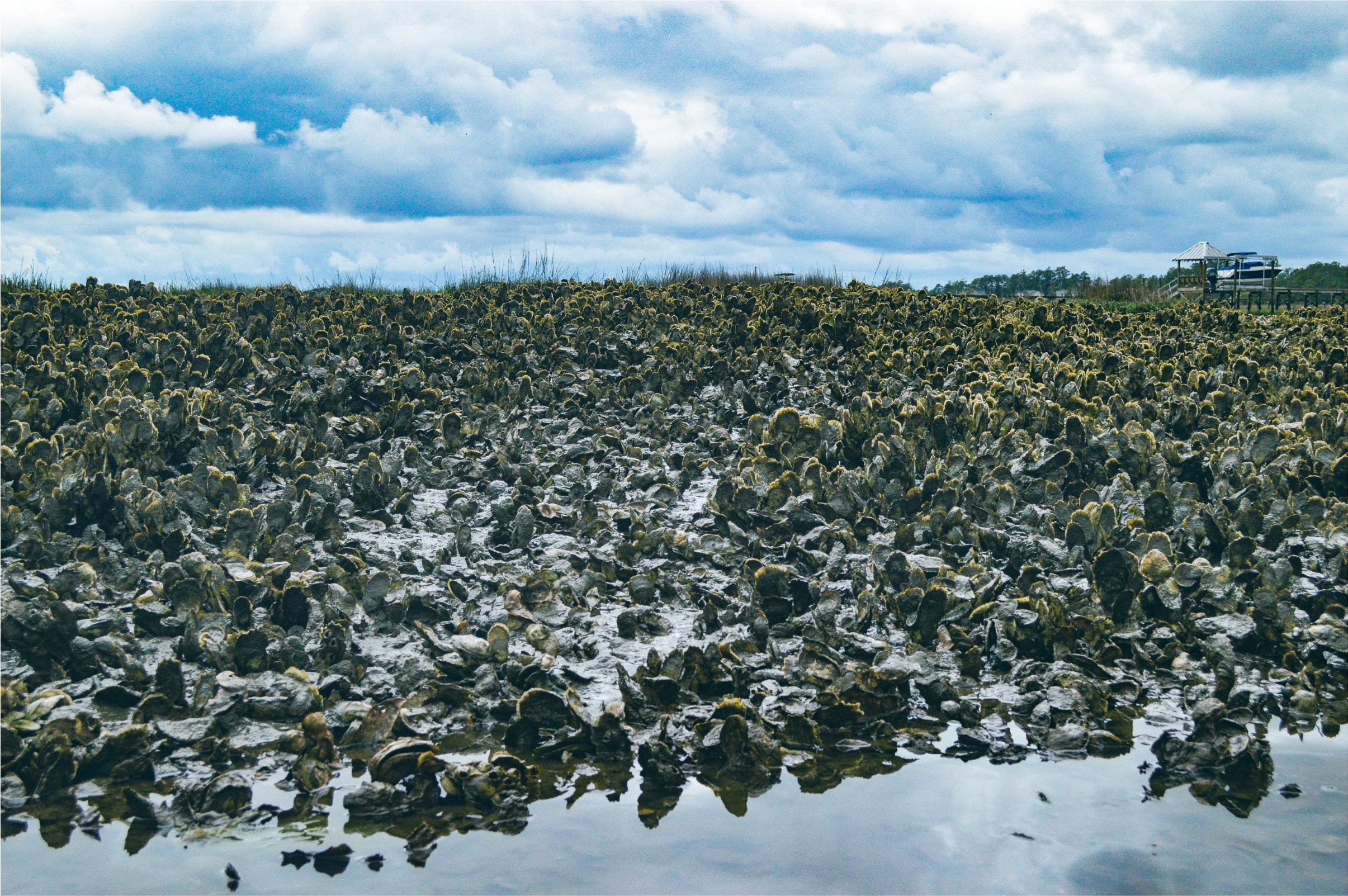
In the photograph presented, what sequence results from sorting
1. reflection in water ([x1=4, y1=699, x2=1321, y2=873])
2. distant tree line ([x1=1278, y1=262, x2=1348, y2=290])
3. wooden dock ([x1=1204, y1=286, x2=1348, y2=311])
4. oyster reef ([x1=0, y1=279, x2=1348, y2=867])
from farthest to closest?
distant tree line ([x1=1278, y1=262, x2=1348, y2=290]), wooden dock ([x1=1204, y1=286, x2=1348, y2=311]), oyster reef ([x1=0, y1=279, x2=1348, y2=867]), reflection in water ([x1=4, y1=699, x2=1321, y2=873])

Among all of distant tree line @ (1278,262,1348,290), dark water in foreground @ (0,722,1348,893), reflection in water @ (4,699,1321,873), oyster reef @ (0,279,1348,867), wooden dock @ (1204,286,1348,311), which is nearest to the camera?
dark water in foreground @ (0,722,1348,893)

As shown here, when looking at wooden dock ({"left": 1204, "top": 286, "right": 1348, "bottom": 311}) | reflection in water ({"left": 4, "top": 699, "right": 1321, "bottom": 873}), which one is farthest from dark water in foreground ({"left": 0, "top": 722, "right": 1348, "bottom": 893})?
wooden dock ({"left": 1204, "top": 286, "right": 1348, "bottom": 311})

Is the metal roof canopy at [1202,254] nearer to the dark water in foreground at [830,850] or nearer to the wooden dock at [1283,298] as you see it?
the wooden dock at [1283,298]

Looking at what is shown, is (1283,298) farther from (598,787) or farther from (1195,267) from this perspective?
(598,787)

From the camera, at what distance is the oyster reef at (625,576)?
353cm

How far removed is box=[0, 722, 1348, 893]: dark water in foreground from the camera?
9.41 ft

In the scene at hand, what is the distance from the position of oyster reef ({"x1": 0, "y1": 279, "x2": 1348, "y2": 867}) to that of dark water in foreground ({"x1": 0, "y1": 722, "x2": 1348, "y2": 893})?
0.30 feet

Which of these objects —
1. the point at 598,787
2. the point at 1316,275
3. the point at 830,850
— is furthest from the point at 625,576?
the point at 1316,275

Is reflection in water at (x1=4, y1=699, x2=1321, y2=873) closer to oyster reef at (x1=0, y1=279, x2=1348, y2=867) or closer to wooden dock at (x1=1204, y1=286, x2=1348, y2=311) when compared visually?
oyster reef at (x1=0, y1=279, x2=1348, y2=867)

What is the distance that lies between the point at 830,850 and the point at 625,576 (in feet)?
7.14

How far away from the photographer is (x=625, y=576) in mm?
5000

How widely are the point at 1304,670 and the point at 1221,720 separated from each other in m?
0.79

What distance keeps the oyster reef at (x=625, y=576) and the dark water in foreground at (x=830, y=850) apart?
9 centimetres

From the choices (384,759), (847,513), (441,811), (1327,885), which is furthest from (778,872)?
(847,513)
